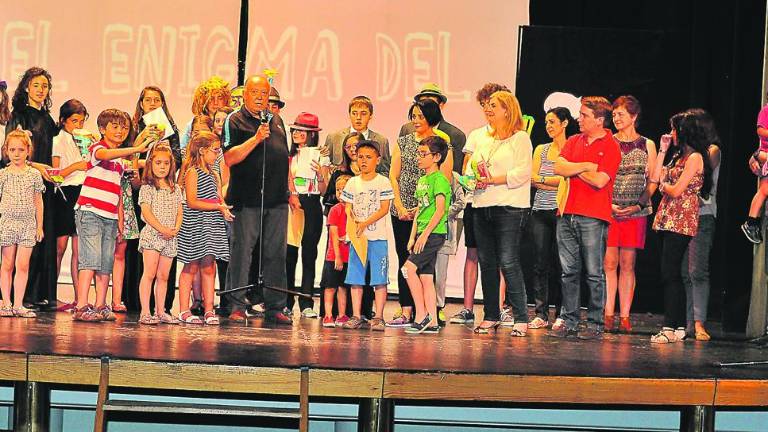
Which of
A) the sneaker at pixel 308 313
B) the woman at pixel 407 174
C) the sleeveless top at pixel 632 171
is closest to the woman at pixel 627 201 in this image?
the sleeveless top at pixel 632 171

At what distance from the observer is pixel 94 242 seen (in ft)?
22.9

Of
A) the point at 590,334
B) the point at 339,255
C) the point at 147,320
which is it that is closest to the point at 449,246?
the point at 339,255

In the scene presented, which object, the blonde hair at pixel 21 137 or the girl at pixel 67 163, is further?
the girl at pixel 67 163

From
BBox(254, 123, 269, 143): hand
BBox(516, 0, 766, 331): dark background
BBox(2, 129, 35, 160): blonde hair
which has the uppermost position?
BBox(516, 0, 766, 331): dark background

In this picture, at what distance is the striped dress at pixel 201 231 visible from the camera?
7.03 meters

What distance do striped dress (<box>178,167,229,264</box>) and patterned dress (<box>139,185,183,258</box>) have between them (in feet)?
0.41

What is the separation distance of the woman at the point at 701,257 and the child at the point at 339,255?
7.05 feet

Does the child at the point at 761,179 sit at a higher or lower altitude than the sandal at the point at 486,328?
higher

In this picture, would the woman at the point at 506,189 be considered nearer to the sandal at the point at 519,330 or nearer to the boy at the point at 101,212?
the sandal at the point at 519,330

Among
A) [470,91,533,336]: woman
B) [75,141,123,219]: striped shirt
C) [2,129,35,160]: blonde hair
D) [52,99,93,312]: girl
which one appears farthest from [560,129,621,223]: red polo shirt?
[2,129,35,160]: blonde hair

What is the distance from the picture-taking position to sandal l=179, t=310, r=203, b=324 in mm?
7012

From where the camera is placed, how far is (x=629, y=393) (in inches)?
205

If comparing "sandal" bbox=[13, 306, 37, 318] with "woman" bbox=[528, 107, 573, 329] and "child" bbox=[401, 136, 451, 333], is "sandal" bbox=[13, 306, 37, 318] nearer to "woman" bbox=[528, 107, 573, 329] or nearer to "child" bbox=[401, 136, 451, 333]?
"child" bbox=[401, 136, 451, 333]

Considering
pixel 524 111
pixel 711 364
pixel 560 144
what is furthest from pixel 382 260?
pixel 524 111
